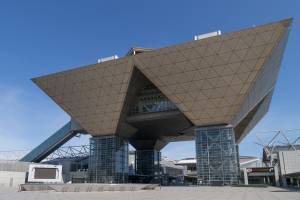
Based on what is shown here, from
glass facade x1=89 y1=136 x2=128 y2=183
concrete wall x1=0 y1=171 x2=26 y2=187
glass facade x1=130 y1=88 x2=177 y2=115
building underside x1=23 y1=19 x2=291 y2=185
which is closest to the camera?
building underside x1=23 y1=19 x2=291 y2=185

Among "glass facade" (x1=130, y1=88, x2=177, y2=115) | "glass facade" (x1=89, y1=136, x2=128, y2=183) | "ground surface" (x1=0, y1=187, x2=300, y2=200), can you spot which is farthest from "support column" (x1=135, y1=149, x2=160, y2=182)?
"ground surface" (x1=0, y1=187, x2=300, y2=200)

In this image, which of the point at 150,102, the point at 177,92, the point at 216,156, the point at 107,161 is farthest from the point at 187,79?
the point at 107,161

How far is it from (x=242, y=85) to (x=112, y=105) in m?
26.1

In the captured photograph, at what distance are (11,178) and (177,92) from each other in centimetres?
4216

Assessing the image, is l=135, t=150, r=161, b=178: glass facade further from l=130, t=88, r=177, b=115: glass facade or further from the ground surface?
the ground surface

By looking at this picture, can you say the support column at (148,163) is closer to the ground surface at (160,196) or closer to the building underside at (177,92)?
the building underside at (177,92)

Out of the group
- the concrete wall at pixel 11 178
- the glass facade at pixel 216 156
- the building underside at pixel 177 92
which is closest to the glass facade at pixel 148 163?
the building underside at pixel 177 92

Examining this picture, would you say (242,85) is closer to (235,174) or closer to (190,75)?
(190,75)

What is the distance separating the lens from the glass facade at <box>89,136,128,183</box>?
68.8m

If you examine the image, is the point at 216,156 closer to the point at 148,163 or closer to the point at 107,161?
the point at 107,161

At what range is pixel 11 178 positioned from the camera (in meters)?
72.0

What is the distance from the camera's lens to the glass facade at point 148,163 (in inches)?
3541

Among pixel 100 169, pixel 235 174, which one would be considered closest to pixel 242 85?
pixel 235 174

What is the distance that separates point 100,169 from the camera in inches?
2751
